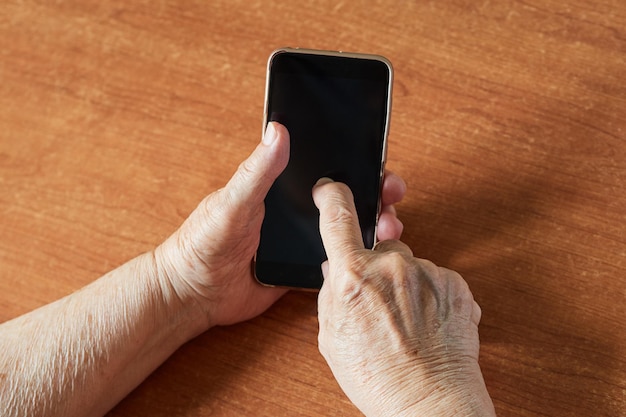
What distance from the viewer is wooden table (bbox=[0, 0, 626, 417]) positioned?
2.35 ft

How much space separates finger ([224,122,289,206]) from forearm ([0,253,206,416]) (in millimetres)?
152

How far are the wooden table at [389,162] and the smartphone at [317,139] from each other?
7 centimetres

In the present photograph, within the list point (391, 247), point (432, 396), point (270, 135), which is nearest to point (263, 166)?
point (270, 135)

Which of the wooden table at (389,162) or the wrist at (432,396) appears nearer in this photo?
the wrist at (432,396)

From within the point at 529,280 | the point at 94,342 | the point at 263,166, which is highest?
the point at 263,166

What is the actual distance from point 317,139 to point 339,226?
12 cm

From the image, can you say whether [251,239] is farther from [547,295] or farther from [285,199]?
[547,295]

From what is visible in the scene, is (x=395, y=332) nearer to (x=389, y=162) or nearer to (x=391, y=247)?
(x=391, y=247)

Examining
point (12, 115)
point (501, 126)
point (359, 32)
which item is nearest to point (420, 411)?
point (501, 126)

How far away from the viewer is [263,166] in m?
0.63

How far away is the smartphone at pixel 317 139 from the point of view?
0.69m

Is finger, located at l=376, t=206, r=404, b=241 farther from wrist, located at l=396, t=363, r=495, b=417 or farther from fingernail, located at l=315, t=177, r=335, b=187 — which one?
wrist, located at l=396, t=363, r=495, b=417

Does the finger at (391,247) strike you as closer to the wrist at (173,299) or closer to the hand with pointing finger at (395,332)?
the hand with pointing finger at (395,332)

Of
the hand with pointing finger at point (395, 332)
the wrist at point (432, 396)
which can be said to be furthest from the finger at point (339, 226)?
the wrist at point (432, 396)
